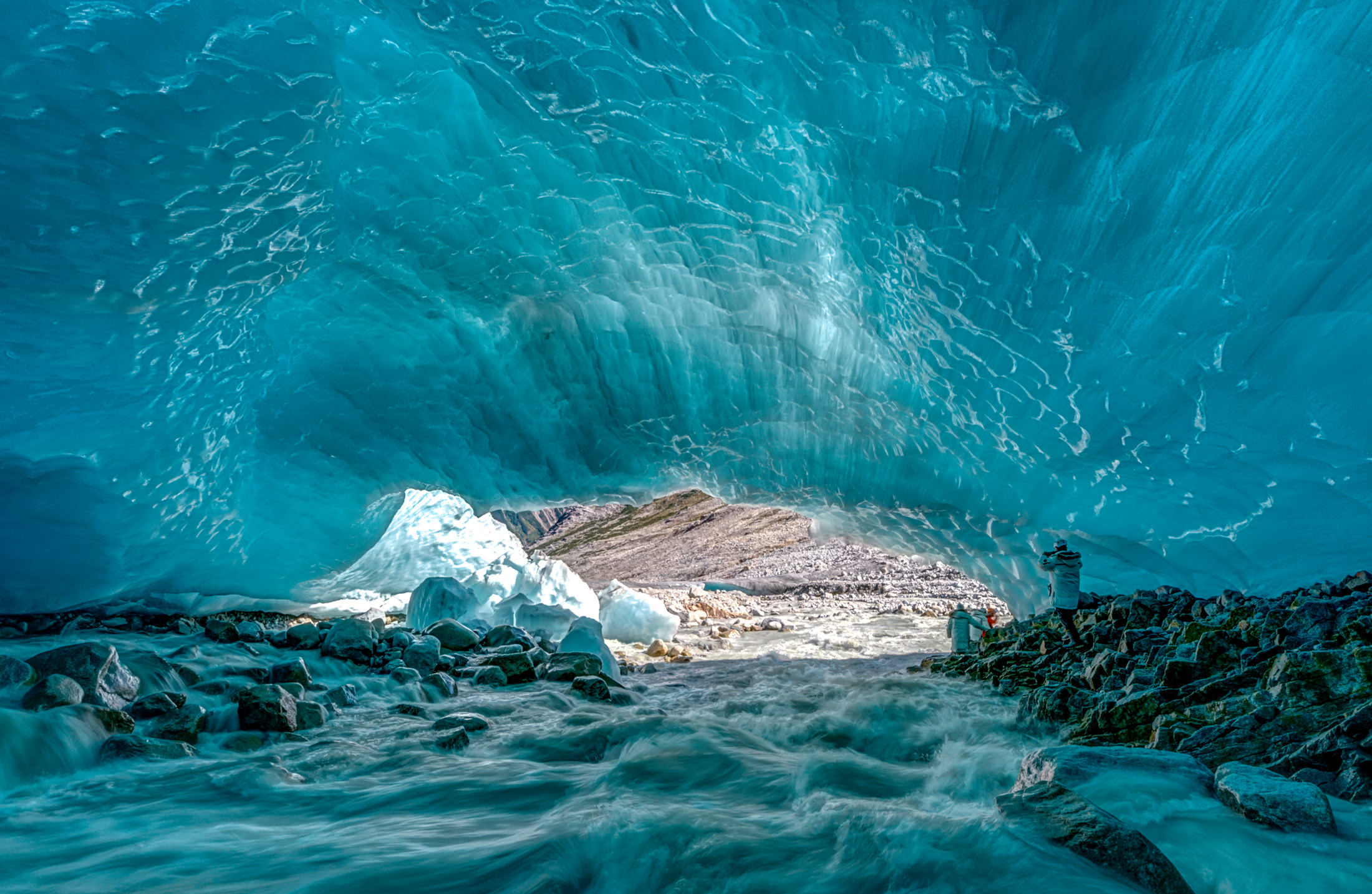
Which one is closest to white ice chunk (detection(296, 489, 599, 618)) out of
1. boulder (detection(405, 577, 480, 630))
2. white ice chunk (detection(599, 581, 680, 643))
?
white ice chunk (detection(599, 581, 680, 643))

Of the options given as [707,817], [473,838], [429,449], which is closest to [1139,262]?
[707,817]

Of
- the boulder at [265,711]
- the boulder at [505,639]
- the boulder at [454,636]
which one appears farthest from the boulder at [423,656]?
the boulder at [265,711]

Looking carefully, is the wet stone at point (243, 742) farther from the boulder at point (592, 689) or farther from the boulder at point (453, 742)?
the boulder at point (592, 689)

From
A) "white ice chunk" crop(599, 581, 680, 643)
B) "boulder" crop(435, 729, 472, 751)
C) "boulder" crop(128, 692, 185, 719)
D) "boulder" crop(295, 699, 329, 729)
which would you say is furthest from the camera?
"white ice chunk" crop(599, 581, 680, 643)

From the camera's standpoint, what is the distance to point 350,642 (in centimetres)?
670

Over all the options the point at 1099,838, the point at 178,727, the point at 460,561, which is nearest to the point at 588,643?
the point at 178,727

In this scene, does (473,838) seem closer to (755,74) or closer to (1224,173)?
(755,74)

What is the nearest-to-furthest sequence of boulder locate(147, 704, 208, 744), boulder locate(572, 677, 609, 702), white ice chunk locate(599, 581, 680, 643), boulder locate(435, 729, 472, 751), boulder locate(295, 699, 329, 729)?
boulder locate(147, 704, 208, 744)
boulder locate(435, 729, 472, 751)
boulder locate(295, 699, 329, 729)
boulder locate(572, 677, 609, 702)
white ice chunk locate(599, 581, 680, 643)

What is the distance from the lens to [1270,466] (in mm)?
5473

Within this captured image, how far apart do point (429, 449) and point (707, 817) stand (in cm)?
752

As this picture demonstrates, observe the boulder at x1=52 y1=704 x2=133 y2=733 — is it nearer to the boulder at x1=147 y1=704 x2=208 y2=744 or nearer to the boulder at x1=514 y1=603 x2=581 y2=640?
the boulder at x1=147 y1=704 x2=208 y2=744

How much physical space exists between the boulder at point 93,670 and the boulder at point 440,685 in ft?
6.91

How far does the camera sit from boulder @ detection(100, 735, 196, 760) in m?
3.45

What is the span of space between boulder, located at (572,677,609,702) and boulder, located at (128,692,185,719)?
2.79 metres
